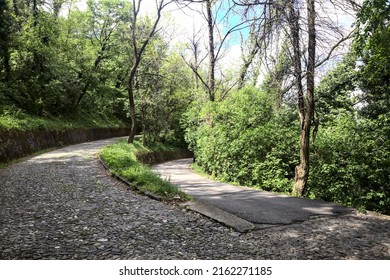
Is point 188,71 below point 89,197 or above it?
above

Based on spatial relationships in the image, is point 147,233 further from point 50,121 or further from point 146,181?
point 50,121

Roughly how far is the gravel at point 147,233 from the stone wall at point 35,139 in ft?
19.8

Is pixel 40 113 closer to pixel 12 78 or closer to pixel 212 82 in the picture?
pixel 12 78

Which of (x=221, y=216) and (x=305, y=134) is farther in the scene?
(x=305, y=134)

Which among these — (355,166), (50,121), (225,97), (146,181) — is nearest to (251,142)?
(355,166)

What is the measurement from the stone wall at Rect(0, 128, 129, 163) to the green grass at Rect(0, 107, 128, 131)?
32 centimetres

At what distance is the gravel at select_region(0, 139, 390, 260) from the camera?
12.7 feet

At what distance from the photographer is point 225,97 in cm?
2136

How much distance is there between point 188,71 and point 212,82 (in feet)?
23.7

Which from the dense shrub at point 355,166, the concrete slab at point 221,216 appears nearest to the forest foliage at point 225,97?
the dense shrub at point 355,166

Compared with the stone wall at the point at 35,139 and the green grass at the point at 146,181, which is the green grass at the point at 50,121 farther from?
the green grass at the point at 146,181

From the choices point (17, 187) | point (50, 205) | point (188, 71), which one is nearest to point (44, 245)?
point (50, 205)

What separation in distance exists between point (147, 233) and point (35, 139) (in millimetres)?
13755

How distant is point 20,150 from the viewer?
44.4 ft
